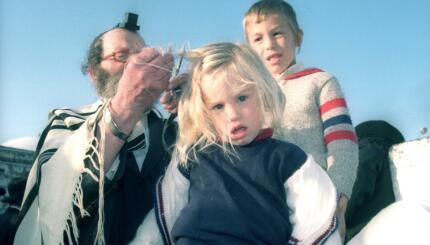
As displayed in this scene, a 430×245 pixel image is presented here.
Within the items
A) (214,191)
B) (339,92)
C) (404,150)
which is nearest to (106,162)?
(214,191)

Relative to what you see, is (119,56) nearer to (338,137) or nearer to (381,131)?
(338,137)

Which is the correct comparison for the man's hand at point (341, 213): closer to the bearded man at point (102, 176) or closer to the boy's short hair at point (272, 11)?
the bearded man at point (102, 176)

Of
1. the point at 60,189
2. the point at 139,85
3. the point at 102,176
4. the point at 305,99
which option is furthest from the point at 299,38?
the point at 60,189

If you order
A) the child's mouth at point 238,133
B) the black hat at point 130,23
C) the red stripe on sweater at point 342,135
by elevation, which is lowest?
the red stripe on sweater at point 342,135

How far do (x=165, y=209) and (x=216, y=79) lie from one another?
0.59 metres

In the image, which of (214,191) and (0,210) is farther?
(0,210)

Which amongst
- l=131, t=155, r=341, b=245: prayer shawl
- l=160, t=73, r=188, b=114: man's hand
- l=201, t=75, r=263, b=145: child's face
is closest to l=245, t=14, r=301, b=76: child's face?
l=160, t=73, r=188, b=114: man's hand

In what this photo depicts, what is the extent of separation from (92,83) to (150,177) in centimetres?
131

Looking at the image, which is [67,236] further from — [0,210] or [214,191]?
[0,210]

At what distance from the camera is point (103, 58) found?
3043 mm

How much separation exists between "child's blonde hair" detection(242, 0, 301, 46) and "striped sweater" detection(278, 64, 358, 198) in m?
0.32

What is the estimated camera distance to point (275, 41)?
2684 mm

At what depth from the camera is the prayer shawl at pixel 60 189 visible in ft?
6.23

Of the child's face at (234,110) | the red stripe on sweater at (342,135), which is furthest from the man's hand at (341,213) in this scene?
the child's face at (234,110)
